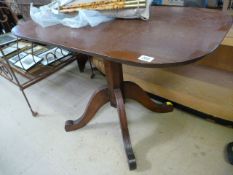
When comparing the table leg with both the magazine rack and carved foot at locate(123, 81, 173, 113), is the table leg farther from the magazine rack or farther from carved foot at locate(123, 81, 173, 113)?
the magazine rack

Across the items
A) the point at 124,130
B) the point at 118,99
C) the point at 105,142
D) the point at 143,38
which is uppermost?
the point at 143,38

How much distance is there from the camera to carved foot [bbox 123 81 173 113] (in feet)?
4.22

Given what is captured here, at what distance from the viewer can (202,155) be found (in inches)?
44.0

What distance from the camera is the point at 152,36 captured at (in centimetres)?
80

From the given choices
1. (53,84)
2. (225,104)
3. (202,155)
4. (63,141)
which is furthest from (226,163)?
(53,84)

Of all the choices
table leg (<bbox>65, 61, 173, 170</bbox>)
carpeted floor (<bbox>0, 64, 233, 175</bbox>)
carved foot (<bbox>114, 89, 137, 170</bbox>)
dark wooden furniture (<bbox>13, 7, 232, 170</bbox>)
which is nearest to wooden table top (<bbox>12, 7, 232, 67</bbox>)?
dark wooden furniture (<bbox>13, 7, 232, 170</bbox>)

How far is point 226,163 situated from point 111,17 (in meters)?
0.97

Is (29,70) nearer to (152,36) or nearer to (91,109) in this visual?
(91,109)

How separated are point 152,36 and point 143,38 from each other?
0.12ft

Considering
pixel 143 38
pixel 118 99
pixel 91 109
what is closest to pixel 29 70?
pixel 91 109

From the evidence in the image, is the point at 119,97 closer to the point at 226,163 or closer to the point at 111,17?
the point at 111,17

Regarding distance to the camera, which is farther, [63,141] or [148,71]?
[148,71]

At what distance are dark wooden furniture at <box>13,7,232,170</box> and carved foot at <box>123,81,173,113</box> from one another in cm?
9

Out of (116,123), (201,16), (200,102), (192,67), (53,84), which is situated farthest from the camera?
(53,84)
